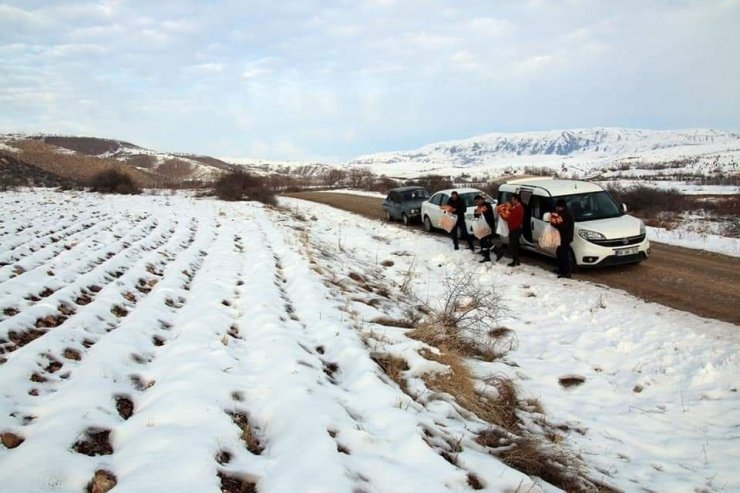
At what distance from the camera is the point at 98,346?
4.80 meters

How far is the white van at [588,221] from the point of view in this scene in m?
10.1

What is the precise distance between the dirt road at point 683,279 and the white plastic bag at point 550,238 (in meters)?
0.90

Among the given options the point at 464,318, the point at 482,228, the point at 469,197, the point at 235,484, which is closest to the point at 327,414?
the point at 235,484

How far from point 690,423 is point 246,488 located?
15.2ft

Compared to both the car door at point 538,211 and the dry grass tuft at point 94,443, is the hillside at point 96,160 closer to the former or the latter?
the car door at point 538,211

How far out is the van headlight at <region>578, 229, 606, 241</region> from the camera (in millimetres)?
10094

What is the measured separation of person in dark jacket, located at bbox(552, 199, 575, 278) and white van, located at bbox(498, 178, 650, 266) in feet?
0.76

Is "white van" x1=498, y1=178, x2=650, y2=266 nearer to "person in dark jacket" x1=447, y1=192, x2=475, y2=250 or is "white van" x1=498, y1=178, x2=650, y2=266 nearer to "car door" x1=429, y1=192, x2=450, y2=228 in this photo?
"person in dark jacket" x1=447, y1=192, x2=475, y2=250

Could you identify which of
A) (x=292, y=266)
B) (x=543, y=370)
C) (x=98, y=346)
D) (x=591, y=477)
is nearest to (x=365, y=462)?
(x=591, y=477)

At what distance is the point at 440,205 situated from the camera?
1638 cm

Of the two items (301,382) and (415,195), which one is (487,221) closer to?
(415,195)

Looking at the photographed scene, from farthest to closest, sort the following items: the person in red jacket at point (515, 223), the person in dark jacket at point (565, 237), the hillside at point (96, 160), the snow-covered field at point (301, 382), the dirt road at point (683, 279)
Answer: the hillside at point (96, 160)
the person in red jacket at point (515, 223)
the person in dark jacket at point (565, 237)
the dirt road at point (683, 279)
the snow-covered field at point (301, 382)

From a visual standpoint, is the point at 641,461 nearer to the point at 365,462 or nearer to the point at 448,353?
the point at 448,353

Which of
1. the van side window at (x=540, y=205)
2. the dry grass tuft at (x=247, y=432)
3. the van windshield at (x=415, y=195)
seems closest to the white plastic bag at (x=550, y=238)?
the van side window at (x=540, y=205)
